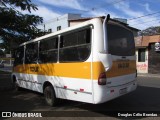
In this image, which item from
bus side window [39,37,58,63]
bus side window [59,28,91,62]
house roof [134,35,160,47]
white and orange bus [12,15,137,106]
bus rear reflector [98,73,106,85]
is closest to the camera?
bus rear reflector [98,73,106,85]

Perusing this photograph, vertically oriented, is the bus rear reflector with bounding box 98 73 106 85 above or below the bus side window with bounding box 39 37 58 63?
below

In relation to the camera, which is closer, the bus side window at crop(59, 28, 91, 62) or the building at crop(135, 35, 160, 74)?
the bus side window at crop(59, 28, 91, 62)

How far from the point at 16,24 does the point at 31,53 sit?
148 inches

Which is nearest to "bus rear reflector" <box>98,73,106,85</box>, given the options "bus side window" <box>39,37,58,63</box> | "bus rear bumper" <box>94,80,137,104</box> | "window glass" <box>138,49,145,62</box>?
"bus rear bumper" <box>94,80,137,104</box>

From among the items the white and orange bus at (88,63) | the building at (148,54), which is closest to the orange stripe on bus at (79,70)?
the white and orange bus at (88,63)

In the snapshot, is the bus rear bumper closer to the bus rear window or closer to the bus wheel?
the bus rear window

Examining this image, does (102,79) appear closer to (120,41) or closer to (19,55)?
(120,41)

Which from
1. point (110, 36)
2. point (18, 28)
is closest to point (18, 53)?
point (18, 28)

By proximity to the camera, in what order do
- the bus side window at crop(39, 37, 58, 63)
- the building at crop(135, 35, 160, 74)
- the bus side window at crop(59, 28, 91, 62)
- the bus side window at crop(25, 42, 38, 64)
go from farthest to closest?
the building at crop(135, 35, 160, 74) < the bus side window at crop(25, 42, 38, 64) < the bus side window at crop(39, 37, 58, 63) < the bus side window at crop(59, 28, 91, 62)

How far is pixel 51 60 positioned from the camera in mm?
9805

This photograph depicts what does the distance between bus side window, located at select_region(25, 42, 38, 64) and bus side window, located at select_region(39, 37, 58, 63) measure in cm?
53

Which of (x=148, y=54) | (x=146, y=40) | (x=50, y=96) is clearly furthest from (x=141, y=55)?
(x=50, y=96)

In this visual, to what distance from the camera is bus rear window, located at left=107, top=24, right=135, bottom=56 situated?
26.4 feet

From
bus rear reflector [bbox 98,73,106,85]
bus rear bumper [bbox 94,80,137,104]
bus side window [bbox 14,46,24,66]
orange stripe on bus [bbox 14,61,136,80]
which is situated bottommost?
bus rear bumper [bbox 94,80,137,104]
